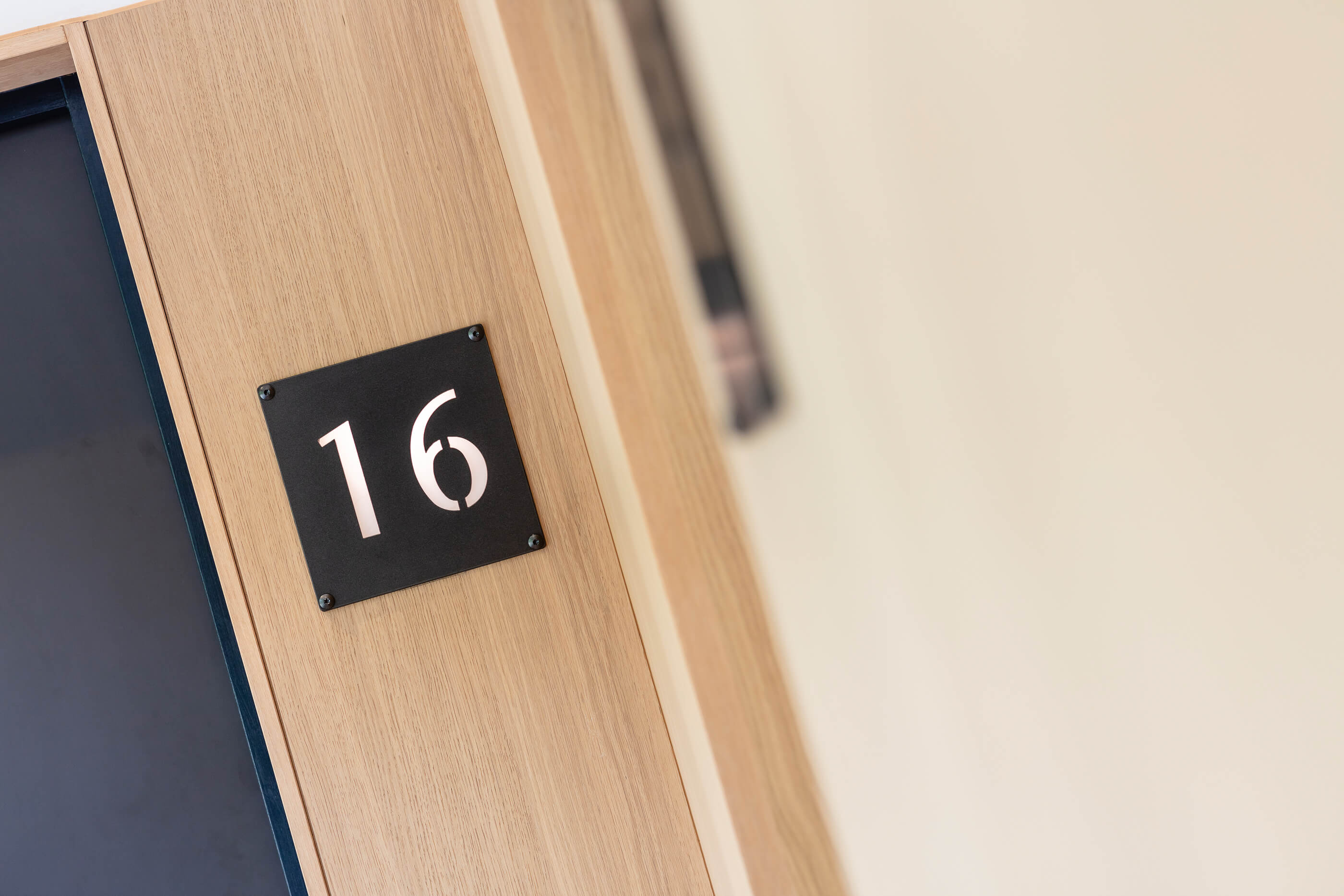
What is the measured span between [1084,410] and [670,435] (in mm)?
304

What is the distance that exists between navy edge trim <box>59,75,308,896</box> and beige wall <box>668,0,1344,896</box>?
2.68 ft

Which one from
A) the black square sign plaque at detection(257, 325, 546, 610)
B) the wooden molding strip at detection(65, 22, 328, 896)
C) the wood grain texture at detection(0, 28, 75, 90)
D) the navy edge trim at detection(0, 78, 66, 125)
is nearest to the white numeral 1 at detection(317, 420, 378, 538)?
the black square sign plaque at detection(257, 325, 546, 610)

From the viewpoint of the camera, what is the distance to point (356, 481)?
814 millimetres

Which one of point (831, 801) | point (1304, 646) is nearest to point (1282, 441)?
point (1304, 646)

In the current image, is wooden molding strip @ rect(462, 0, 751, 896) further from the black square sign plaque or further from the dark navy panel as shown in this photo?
the dark navy panel

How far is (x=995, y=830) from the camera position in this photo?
0.46 m

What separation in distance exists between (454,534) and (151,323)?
0.38 metres

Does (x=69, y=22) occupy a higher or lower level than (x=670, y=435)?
higher

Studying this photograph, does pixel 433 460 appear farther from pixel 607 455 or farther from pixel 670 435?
pixel 670 435

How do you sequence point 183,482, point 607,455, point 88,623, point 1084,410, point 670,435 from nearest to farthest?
point 670,435
point 1084,410
point 607,455
point 183,482
point 88,623

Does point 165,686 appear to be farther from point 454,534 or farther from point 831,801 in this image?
point 831,801

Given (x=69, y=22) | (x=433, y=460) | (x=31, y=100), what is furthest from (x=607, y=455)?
(x=31, y=100)

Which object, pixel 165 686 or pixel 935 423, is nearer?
pixel 935 423

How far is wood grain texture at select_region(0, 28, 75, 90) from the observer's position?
837 millimetres
